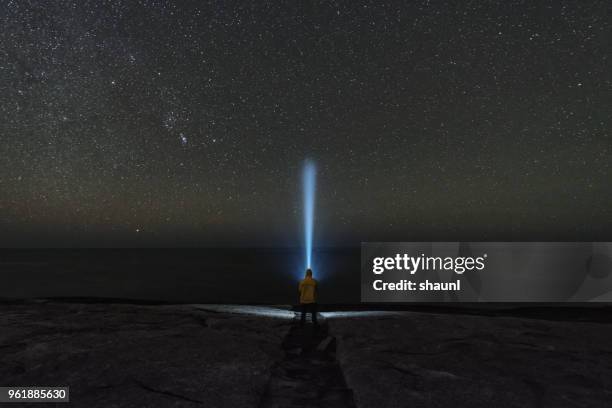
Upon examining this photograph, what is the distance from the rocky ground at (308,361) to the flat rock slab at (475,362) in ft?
Result: 0.09

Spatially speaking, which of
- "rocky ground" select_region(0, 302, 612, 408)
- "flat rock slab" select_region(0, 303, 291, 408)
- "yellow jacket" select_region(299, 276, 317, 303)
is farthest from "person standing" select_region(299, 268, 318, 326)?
"flat rock slab" select_region(0, 303, 291, 408)

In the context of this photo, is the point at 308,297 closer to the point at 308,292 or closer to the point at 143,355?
the point at 308,292

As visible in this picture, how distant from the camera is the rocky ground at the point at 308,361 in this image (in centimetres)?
549

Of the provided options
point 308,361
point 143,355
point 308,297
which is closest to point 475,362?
point 308,361

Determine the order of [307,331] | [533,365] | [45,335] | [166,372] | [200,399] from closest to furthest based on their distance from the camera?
[200,399] → [166,372] → [533,365] → [45,335] → [307,331]

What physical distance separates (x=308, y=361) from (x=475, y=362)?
3.30m

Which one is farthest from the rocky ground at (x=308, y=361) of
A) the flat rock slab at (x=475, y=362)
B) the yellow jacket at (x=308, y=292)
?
the yellow jacket at (x=308, y=292)

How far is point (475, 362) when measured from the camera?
6.99m

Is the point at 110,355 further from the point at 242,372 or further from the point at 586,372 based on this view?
the point at 586,372

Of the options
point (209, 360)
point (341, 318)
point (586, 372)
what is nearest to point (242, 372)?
point (209, 360)

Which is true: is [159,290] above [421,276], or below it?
below

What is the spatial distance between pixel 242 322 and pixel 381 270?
28.6ft

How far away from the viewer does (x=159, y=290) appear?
49906mm

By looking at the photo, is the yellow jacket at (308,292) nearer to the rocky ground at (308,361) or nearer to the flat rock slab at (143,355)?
the rocky ground at (308,361)
